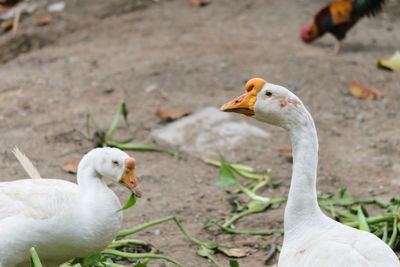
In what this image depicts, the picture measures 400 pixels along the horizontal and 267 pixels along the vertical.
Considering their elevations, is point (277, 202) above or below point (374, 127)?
above

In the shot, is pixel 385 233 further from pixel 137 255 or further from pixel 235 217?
pixel 137 255

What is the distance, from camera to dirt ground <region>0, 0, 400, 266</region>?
12.5 ft

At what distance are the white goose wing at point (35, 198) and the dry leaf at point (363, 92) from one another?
3.43 m

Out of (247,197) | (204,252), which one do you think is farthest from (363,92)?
(204,252)

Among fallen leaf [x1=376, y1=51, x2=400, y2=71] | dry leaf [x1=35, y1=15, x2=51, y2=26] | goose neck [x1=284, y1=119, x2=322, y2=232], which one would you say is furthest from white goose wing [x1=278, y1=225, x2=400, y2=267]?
dry leaf [x1=35, y1=15, x2=51, y2=26]

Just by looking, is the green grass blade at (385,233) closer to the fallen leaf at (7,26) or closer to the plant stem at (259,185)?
the plant stem at (259,185)

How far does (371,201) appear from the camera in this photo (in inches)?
139

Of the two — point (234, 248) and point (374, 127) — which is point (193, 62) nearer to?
point (374, 127)

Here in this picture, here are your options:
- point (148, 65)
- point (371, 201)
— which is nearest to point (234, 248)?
point (371, 201)

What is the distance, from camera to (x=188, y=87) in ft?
17.8

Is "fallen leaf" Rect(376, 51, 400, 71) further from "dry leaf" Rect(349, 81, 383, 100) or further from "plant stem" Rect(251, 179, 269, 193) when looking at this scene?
"plant stem" Rect(251, 179, 269, 193)

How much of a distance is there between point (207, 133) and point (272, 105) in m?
2.24

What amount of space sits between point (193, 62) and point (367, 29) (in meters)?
2.69

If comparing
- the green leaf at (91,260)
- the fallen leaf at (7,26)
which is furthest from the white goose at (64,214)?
the fallen leaf at (7,26)
